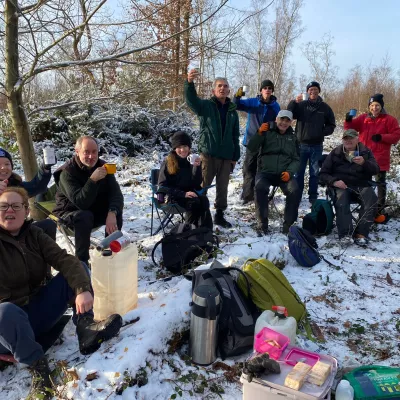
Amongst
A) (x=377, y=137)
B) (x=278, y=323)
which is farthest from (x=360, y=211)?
(x=278, y=323)

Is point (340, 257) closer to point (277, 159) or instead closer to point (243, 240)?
point (243, 240)

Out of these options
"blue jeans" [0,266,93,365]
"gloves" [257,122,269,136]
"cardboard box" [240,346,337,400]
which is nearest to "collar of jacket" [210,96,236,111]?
"gloves" [257,122,269,136]

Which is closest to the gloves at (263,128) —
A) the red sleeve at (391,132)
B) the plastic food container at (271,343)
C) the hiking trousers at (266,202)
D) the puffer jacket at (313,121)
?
the hiking trousers at (266,202)

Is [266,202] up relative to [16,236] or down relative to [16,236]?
down

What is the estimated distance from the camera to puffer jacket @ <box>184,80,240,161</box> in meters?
4.59

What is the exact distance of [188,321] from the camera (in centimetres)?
252

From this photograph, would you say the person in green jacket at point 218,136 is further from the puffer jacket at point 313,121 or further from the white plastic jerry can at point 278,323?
the white plastic jerry can at point 278,323

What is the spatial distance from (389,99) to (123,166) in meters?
18.5

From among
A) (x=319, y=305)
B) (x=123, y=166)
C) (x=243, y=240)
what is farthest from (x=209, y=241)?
(x=123, y=166)

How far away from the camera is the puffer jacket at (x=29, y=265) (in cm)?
217

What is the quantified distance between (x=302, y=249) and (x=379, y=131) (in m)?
2.56

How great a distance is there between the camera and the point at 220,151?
471 centimetres

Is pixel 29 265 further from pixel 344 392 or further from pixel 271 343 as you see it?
pixel 344 392

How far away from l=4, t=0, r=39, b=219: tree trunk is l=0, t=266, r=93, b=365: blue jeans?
2.16m
